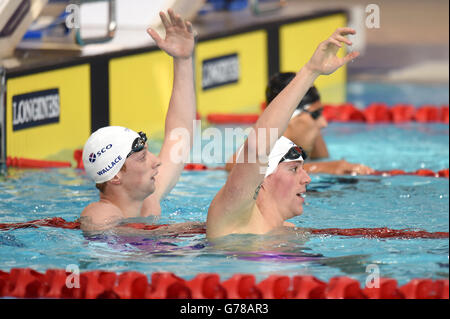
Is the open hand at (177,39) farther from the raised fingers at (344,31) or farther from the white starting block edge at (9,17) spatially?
the white starting block edge at (9,17)

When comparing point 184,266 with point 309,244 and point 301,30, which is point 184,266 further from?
point 301,30

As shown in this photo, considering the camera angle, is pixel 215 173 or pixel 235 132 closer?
pixel 215 173

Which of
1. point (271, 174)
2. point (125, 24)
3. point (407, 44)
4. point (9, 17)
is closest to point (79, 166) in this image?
point (9, 17)

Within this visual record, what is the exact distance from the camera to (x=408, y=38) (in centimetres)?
1324

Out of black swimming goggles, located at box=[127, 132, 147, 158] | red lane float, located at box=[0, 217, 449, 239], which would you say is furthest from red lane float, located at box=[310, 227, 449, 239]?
black swimming goggles, located at box=[127, 132, 147, 158]

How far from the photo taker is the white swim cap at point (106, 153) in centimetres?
411

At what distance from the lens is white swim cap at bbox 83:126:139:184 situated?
411 cm

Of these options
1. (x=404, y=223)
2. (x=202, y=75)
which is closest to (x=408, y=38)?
(x=202, y=75)

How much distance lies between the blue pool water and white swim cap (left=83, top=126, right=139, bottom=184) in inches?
11.0

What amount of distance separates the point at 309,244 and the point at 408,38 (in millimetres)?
9757

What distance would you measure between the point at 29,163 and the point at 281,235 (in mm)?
2682

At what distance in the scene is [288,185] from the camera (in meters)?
3.80

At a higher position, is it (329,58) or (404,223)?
(329,58)

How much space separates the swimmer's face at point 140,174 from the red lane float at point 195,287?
67cm
